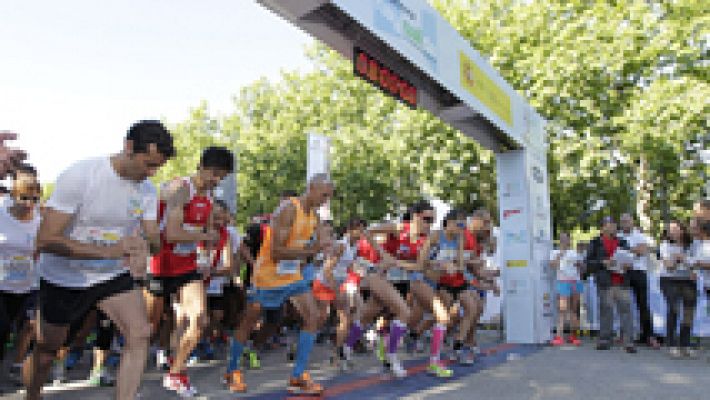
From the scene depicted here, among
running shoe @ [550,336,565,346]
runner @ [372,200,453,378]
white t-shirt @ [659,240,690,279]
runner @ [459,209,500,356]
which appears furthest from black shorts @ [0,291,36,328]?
white t-shirt @ [659,240,690,279]

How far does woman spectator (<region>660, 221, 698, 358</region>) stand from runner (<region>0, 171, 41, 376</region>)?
8.86 meters

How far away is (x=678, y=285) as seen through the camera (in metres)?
8.92

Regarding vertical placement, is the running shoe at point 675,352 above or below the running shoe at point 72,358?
below

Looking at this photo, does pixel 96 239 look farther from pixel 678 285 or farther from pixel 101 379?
pixel 678 285

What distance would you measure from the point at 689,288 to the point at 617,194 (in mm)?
14162

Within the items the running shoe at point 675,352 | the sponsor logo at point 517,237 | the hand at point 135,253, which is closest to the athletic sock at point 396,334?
the hand at point 135,253

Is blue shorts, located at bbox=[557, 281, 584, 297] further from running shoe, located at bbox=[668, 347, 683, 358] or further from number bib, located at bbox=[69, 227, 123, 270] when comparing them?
number bib, located at bbox=[69, 227, 123, 270]

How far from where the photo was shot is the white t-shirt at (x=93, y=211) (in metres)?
3.23

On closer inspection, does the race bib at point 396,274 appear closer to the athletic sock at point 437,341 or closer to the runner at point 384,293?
the runner at point 384,293

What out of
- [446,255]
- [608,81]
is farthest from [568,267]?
[608,81]

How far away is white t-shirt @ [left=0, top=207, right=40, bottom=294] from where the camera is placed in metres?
4.51

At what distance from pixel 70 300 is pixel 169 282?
67.5 inches

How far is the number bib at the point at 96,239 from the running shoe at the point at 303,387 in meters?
2.25

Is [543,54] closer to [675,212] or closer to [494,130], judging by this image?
Result: [675,212]
